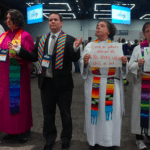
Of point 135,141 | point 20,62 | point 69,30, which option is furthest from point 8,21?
point 69,30

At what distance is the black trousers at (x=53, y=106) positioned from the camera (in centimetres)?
200

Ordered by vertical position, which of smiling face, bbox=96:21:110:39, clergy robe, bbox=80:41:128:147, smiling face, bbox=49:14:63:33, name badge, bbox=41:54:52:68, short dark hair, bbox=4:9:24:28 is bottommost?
clergy robe, bbox=80:41:128:147

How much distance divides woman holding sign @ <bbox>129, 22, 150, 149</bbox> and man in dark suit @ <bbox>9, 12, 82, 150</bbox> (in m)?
0.68

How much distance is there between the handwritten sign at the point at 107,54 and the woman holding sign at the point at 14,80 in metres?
0.86

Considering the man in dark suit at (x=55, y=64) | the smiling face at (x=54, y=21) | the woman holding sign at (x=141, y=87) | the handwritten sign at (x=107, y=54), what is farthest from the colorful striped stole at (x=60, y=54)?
the woman holding sign at (x=141, y=87)

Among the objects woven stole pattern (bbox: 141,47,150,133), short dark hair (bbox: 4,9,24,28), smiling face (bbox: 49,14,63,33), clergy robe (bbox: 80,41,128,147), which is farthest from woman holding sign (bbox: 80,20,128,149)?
short dark hair (bbox: 4,9,24,28)

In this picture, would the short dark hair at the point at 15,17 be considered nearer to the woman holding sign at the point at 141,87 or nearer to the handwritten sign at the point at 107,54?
the handwritten sign at the point at 107,54

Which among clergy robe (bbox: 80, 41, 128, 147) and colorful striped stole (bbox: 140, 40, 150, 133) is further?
colorful striped stole (bbox: 140, 40, 150, 133)

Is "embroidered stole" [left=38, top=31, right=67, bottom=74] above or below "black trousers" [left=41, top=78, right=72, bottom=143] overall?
above

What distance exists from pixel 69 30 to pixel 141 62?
14.2 m

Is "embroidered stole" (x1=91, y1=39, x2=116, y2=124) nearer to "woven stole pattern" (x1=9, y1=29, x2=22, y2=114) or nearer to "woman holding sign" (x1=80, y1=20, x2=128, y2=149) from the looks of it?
"woman holding sign" (x1=80, y1=20, x2=128, y2=149)

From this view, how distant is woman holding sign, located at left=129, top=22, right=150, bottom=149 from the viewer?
6.42 ft

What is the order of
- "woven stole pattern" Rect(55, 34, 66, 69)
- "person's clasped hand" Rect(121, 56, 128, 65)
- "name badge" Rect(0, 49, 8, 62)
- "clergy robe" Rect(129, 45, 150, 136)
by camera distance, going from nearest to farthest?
"person's clasped hand" Rect(121, 56, 128, 65), "woven stole pattern" Rect(55, 34, 66, 69), "clergy robe" Rect(129, 45, 150, 136), "name badge" Rect(0, 49, 8, 62)

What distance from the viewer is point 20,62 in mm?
2137
